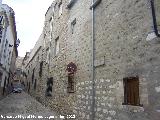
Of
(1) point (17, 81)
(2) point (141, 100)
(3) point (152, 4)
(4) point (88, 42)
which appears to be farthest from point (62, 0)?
(1) point (17, 81)

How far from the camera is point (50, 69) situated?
13.3 m

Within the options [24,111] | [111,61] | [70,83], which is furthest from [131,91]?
[24,111]

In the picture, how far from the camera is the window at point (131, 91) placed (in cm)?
515

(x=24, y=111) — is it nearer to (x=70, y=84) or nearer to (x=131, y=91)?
(x=70, y=84)

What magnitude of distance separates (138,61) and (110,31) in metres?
1.78

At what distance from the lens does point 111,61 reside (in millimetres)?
6156

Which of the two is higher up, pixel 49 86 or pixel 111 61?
pixel 111 61

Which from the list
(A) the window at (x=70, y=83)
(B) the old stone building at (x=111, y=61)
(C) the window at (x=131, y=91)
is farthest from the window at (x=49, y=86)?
(C) the window at (x=131, y=91)

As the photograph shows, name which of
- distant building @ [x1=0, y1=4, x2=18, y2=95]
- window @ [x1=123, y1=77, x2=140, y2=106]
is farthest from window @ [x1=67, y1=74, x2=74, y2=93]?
distant building @ [x1=0, y1=4, x2=18, y2=95]

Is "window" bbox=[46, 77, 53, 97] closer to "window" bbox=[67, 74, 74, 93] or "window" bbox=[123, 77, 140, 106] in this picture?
"window" bbox=[67, 74, 74, 93]

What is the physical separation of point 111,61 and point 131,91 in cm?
119

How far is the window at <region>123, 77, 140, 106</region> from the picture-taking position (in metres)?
5.15

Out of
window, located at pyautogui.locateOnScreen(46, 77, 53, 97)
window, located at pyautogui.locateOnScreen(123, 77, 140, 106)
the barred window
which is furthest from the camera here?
window, located at pyautogui.locateOnScreen(46, 77, 53, 97)

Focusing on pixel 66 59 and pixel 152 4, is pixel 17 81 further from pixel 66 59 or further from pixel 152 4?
pixel 152 4
